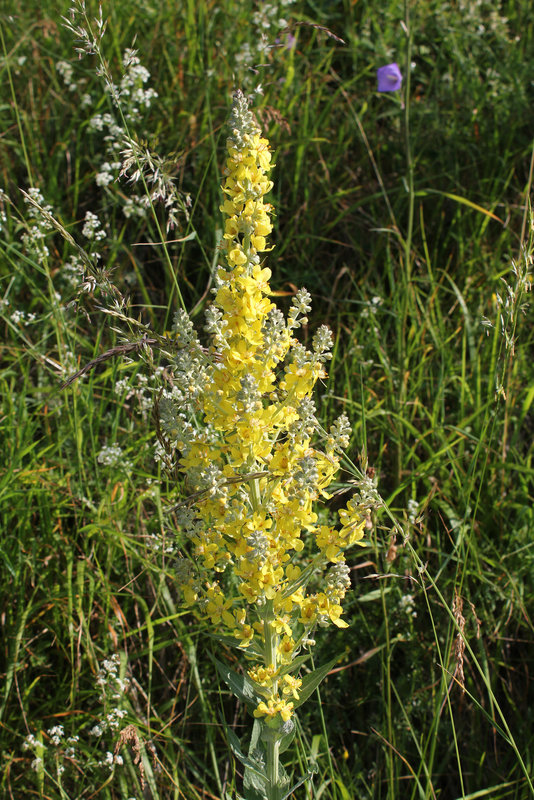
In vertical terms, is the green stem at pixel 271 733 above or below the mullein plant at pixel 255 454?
below

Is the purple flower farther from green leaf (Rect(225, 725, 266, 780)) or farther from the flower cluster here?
green leaf (Rect(225, 725, 266, 780))

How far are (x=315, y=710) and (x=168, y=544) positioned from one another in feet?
2.45

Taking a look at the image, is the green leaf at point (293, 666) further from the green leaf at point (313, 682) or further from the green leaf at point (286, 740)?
the green leaf at point (286, 740)

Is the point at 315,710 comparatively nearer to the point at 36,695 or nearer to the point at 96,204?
the point at 36,695

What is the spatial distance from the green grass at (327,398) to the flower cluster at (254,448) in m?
0.25

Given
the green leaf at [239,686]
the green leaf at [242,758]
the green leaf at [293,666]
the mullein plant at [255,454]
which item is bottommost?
the green leaf at [242,758]

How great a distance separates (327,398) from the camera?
2859 millimetres

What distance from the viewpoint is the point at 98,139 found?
373cm

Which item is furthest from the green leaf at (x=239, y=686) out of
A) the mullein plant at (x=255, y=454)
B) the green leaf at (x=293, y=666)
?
the green leaf at (x=293, y=666)

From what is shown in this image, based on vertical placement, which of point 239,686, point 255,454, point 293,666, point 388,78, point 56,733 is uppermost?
point 388,78

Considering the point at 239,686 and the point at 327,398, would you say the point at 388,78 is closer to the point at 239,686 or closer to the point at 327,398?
the point at 327,398

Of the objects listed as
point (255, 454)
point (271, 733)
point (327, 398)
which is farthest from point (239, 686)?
point (327, 398)

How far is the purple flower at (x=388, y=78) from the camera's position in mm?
3320

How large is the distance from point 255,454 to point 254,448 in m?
0.01
